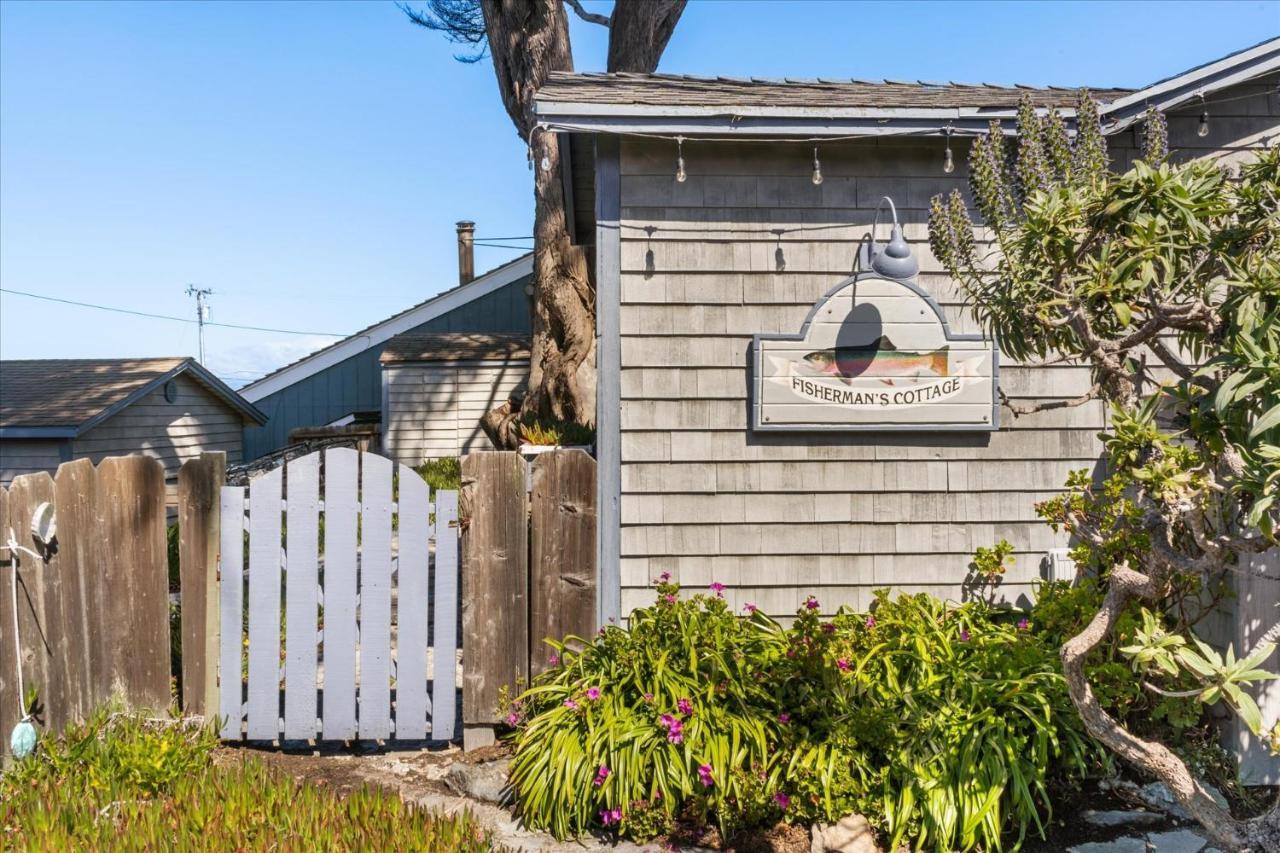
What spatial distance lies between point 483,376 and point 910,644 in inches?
459

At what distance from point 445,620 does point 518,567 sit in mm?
464

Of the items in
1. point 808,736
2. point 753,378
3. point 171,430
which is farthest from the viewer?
point 171,430

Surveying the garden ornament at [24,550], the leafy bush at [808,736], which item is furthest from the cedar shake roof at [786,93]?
the garden ornament at [24,550]

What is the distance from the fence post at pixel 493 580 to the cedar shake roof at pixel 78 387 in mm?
11643

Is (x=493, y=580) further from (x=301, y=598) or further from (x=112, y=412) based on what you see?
(x=112, y=412)

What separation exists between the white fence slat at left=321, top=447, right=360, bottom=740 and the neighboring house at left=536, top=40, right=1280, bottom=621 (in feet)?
4.39

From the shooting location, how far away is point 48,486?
4.46 metres

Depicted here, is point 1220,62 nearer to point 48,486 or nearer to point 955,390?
point 955,390

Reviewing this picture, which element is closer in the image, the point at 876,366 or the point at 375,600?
the point at 375,600

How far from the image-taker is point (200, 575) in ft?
14.9

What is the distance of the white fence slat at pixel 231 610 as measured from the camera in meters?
4.57

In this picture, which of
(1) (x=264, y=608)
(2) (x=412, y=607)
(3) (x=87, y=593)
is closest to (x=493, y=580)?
(2) (x=412, y=607)

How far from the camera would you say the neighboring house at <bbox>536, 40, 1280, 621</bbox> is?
5.12 meters

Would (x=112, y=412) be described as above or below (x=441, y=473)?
above
